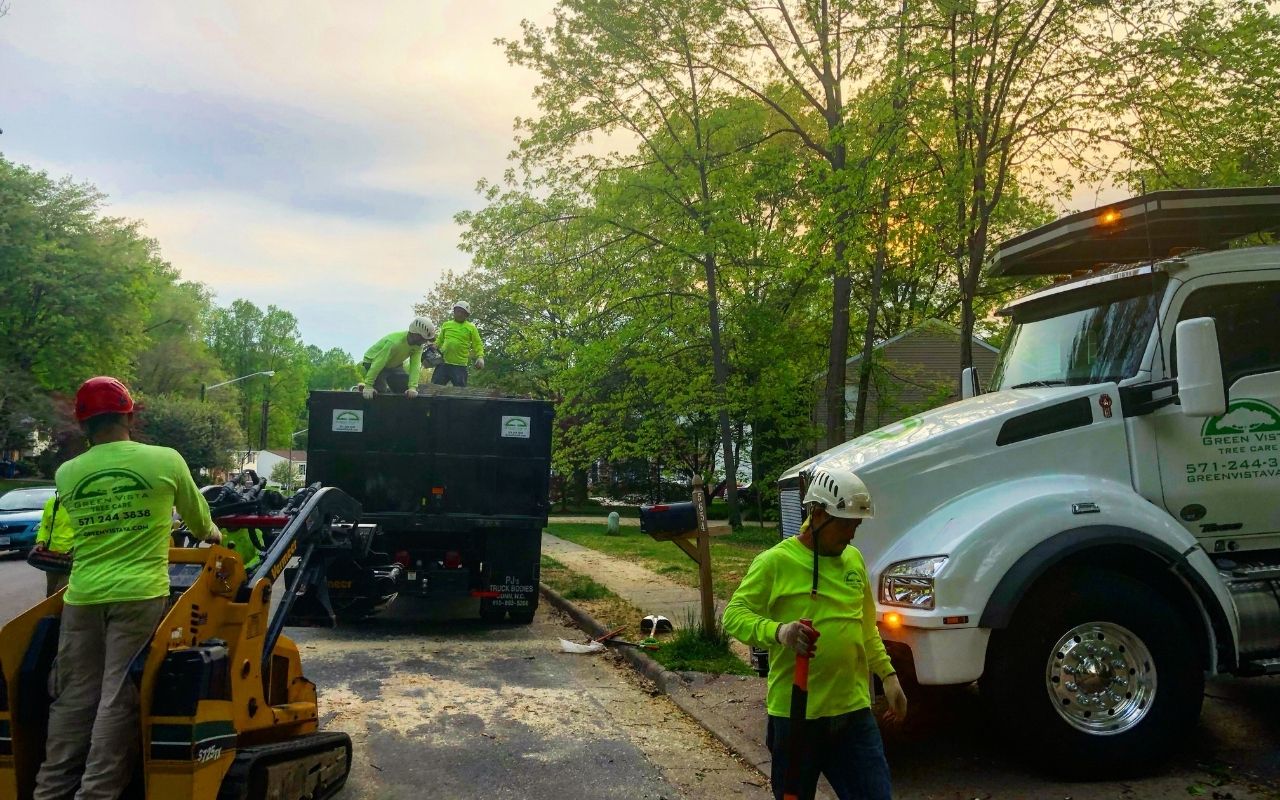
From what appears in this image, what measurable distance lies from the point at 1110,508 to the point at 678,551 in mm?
13348

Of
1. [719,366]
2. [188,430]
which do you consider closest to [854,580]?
[719,366]

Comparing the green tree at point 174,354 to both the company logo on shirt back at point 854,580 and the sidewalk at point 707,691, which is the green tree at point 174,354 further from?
the company logo on shirt back at point 854,580

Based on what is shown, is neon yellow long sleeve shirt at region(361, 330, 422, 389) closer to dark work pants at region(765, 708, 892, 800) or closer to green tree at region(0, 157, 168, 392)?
dark work pants at region(765, 708, 892, 800)

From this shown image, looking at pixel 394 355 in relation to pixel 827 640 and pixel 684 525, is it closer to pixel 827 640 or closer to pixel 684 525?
pixel 684 525

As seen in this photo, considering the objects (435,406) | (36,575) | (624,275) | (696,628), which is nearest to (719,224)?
(624,275)

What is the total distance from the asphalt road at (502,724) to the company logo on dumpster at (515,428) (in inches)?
82.7

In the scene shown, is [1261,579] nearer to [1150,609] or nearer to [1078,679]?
[1150,609]

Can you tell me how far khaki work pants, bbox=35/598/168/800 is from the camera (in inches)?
138

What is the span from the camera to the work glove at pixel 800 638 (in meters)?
3.03

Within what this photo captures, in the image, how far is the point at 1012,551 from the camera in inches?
191

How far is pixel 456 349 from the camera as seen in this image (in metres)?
12.0

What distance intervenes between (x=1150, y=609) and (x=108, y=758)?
4878 mm

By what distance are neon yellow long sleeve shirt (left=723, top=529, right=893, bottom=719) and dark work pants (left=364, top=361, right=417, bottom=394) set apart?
7.88 m

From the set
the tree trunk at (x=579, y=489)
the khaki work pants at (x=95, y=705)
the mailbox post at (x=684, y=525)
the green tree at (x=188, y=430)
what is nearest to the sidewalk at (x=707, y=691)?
the mailbox post at (x=684, y=525)
